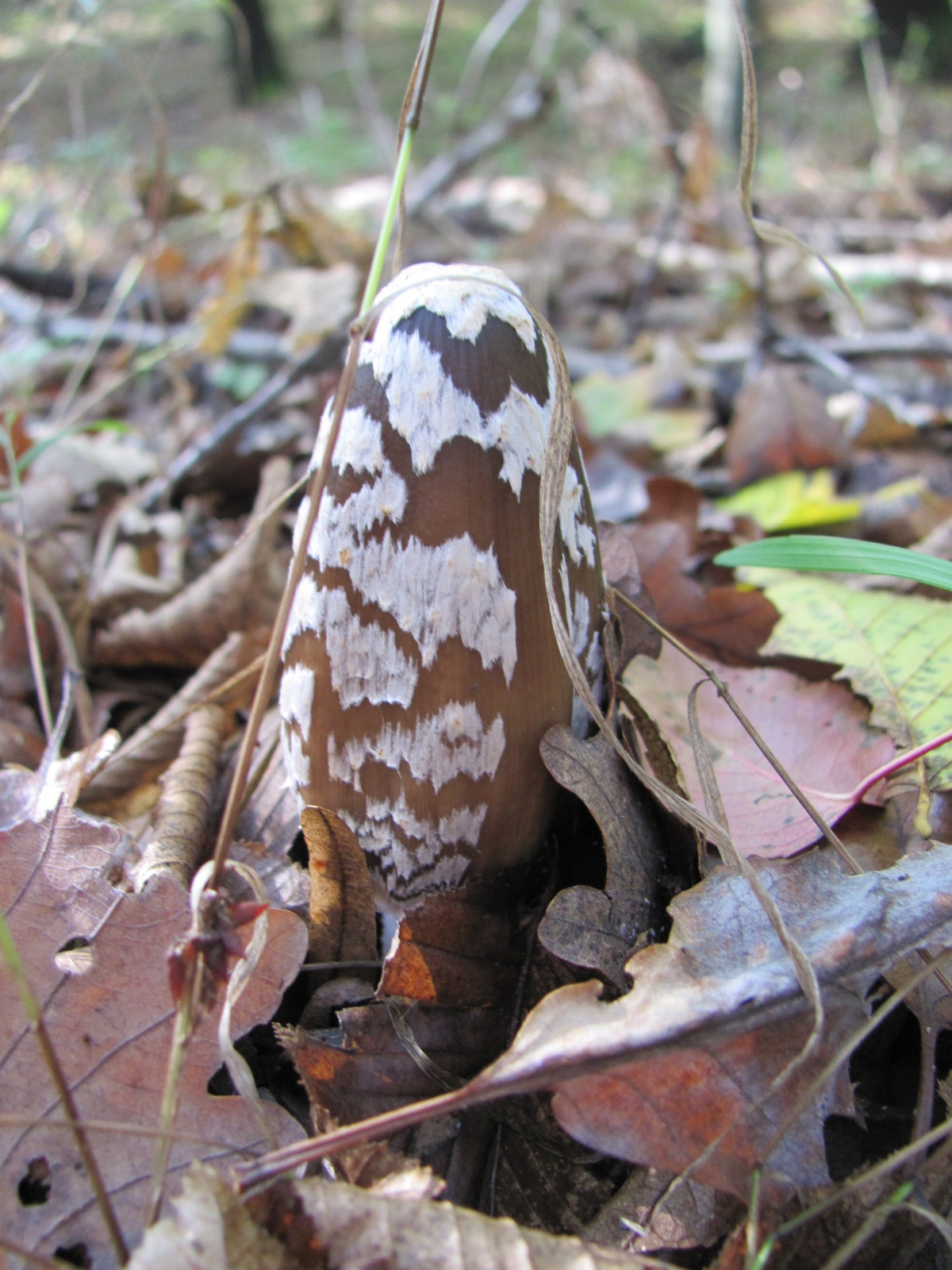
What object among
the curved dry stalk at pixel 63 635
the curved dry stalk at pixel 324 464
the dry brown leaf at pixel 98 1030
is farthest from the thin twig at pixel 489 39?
the dry brown leaf at pixel 98 1030

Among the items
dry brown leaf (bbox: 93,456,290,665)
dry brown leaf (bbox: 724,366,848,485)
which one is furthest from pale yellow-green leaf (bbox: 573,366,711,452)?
dry brown leaf (bbox: 93,456,290,665)

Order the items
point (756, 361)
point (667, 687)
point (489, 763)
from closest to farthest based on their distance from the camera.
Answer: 1. point (489, 763)
2. point (667, 687)
3. point (756, 361)

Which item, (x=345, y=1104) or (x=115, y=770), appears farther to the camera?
(x=115, y=770)

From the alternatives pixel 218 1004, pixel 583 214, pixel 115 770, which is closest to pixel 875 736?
pixel 218 1004

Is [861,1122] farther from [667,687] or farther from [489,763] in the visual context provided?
[667,687]

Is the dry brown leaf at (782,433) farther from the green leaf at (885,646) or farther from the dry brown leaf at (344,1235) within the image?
the dry brown leaf at (344,1235)
